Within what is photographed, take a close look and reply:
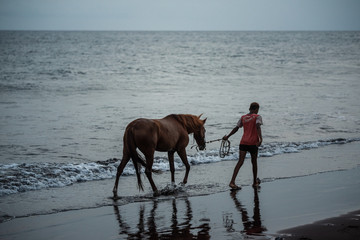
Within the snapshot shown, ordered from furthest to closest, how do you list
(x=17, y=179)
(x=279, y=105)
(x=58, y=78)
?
(x=58, y=78)
(x=279, y=105)
(x=17, y=179)

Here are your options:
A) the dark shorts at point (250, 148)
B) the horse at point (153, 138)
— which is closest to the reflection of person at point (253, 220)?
the dark shorts at point (250, 148)

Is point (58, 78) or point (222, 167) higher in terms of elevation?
point (58, 78)

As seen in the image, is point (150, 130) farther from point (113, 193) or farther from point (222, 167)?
point (222, 167)

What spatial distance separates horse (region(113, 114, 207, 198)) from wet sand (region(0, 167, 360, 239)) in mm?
788

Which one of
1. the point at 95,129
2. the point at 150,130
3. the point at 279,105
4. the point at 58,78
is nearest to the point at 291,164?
the point at 150,130

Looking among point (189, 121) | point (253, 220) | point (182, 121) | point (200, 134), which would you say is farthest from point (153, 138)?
point (253, 220)

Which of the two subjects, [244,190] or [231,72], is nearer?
[244,190]

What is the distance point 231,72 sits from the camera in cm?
4547

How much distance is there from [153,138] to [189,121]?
141cm

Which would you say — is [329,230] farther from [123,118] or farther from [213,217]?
[123,118]

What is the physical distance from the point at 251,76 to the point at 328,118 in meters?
21.8

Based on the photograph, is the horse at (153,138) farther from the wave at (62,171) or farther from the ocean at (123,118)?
the wave at (62,171)

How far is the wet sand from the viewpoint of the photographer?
6.02m

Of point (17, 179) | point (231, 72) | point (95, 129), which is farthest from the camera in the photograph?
point (231, 72)
